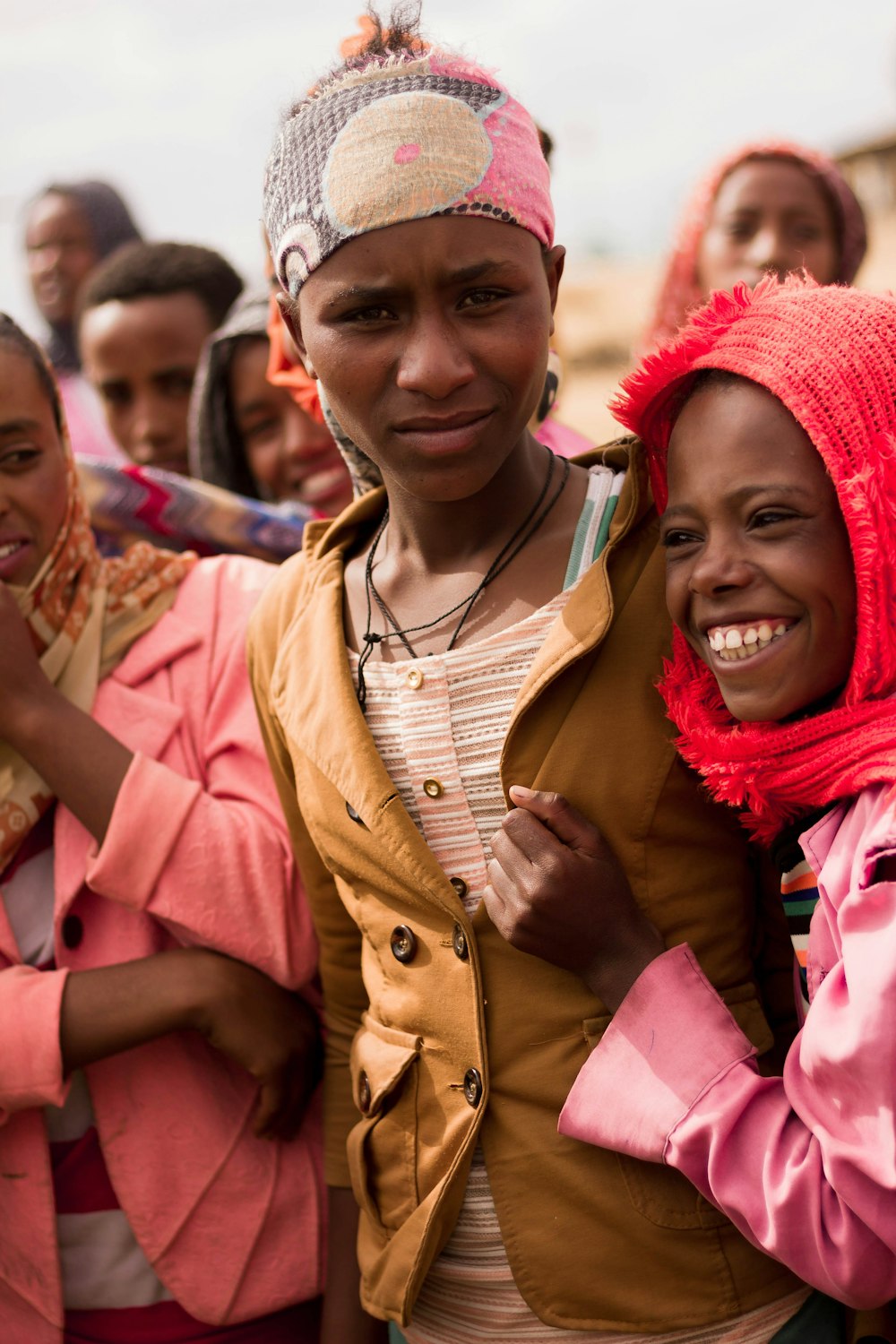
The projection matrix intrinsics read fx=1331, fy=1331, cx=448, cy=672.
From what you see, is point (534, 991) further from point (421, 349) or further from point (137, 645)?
point (137, 645)

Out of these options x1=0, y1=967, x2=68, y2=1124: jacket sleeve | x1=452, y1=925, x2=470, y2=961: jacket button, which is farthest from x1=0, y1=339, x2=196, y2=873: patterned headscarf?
x1=452, y1=925, x2=470, y2=961: jacket button

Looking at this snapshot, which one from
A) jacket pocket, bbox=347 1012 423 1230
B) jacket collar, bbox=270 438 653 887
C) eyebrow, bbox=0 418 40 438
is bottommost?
jacket pocket, bbox=347 1012 423 1230

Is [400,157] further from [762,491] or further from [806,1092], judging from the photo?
[806,1092]

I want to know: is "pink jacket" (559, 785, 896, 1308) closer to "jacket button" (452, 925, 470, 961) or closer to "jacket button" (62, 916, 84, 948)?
"jacket button" (452, 925, 470, 961)

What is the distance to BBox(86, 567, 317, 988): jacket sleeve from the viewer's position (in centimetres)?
205

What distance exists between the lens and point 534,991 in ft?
5.57

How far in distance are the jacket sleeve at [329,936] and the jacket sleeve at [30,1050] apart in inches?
16.3

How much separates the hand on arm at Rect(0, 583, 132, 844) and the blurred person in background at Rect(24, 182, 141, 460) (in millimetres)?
3868

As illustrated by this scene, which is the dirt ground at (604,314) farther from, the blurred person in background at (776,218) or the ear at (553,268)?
the ear at (553,268)

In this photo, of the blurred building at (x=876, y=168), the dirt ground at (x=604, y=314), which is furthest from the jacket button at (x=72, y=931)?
the blurred building at (x=876, y=168)

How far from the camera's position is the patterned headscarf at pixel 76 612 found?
216cm

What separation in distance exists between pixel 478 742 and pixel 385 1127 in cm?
56

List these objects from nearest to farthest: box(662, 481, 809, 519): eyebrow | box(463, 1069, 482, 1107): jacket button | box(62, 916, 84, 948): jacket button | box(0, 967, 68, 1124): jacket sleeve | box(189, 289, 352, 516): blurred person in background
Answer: box(662, 481, 809, 519): eyebrow → box(463, 1069, 482, 1107): jacket button → box(0, 967, 68, 1124): jacket sleeve → box(62, 916, 84, 948): jacket button → box(189, 289, 352, 516): blurred person in background

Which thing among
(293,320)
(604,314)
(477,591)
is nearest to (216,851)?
(477,591)
